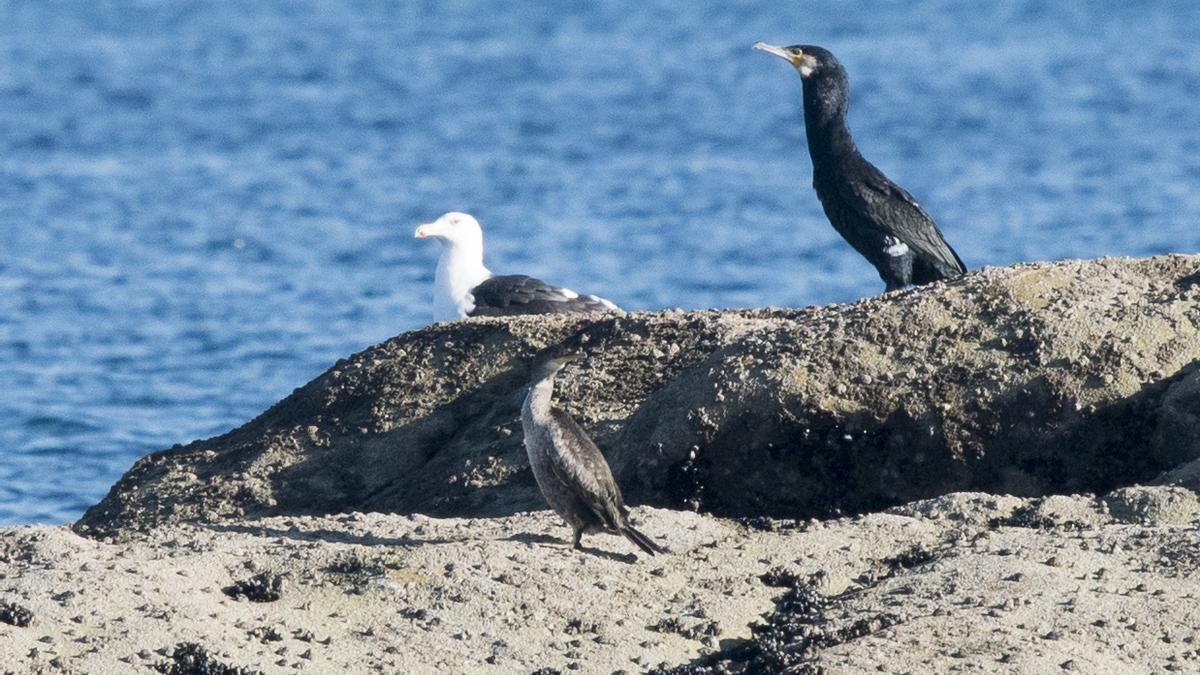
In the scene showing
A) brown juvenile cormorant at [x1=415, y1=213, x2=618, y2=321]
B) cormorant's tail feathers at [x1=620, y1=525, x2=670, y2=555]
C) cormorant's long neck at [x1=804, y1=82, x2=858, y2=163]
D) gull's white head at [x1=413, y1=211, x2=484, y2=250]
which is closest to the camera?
cormorant's tail feathers at [x1=620, y1=525, x2=670, y2=555]

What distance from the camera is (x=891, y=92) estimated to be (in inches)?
1115

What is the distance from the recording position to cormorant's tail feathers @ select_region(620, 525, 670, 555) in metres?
7.32

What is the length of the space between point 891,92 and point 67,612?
22.9m

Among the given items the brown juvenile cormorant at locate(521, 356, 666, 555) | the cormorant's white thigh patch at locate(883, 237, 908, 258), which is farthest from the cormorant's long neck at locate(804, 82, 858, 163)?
the brown juvenile cormorant at locate(521, 356, 666, 555)

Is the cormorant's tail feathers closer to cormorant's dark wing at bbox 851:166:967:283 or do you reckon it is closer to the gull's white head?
cormorant's dark wing at bbox 851:166:967:283

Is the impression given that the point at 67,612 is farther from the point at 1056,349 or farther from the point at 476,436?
the point at 1056,349

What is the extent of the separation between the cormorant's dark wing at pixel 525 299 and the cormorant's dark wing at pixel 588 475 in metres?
4.76

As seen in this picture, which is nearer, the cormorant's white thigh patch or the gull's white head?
the cormorant's white thigh patch

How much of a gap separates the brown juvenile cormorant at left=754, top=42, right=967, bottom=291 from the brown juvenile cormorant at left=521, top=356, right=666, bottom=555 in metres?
3.82

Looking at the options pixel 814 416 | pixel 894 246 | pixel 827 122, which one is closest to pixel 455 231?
pixel 827 122

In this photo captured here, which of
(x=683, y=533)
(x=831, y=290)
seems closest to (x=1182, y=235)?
(x=831, y=290)

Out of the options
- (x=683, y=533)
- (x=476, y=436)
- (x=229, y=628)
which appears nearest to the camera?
(x=229, y=628)

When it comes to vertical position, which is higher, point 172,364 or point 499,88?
point 499,88

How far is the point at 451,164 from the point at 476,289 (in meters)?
11.7
